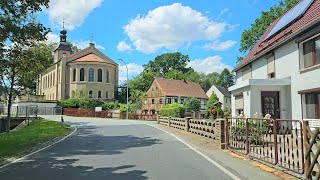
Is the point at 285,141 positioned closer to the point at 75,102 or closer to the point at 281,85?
the point at 281,85

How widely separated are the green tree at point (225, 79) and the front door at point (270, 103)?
3868 inches

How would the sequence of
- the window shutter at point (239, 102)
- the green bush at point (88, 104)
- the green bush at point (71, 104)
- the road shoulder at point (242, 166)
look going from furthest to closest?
the green bush at point (71, 104) < the green bush at point (88, 104) < the window shutter at point (239, 102) < the road shoulder at point (242, 166)

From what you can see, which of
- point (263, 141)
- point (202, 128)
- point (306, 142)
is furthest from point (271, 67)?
point (306, 142)

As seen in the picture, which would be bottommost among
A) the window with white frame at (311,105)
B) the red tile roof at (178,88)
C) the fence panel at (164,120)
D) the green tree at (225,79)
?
the fence panel at (164,120)

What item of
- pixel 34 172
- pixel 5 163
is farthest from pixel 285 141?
pixel 5 163

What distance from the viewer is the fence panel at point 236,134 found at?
13209mm

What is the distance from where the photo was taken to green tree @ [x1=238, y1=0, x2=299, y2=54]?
4138 cm

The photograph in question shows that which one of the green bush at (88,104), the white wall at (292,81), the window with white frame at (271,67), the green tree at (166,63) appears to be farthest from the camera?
the green tree at (166,63)

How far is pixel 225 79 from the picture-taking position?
4820 inches

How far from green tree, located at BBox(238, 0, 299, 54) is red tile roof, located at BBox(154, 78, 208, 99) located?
30909 mm

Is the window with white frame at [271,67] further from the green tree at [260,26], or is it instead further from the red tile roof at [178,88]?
the red tile roof at [178,88]

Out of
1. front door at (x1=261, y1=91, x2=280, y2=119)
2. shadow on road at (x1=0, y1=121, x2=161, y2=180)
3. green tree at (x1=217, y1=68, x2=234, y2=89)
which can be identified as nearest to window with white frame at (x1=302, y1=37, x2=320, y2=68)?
front door at (x1=261, y1=91, x2=280, y2=119)

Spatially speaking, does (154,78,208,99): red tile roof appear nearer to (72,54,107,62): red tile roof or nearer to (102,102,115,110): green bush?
(102,102,115,110): green bush

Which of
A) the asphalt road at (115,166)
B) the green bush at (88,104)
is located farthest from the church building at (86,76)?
the asphalt road at (115,166)
